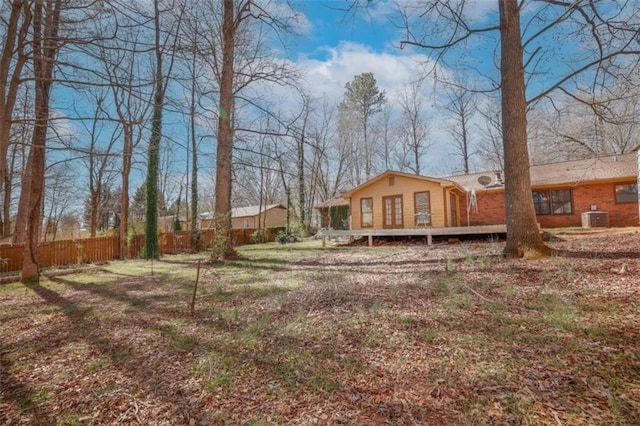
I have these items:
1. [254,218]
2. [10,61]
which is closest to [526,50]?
[10,61]

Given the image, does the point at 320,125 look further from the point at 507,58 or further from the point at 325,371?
the point at 325,371

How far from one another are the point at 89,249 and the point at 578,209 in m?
20.9

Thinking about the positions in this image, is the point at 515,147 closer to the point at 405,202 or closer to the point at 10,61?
the point at 10,61

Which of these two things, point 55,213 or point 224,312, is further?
point 55,213

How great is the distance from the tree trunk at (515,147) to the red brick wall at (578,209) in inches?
406

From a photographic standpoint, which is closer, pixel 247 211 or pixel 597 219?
pixel 597 219

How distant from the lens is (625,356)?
2389 mm

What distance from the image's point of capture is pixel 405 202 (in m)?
14.6

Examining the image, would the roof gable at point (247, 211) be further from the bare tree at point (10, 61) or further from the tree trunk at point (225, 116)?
the bare tree at point (10, 61)

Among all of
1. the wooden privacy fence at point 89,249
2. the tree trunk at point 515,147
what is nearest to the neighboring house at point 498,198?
the tree trunk at point 515,147

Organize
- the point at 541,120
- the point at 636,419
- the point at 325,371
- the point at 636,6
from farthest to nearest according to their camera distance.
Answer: the point at 541,120 → the point at 636,6 → the point at 325,371 → the point at 636,419

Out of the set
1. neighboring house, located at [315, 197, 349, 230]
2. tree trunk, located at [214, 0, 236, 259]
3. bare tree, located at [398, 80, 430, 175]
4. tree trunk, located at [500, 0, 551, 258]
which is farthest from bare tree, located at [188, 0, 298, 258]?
bare tree, located at [398, 80, 430, 175]

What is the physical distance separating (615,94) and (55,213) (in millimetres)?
30585

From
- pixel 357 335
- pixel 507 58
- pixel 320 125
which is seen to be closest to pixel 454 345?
pixel 357 335
